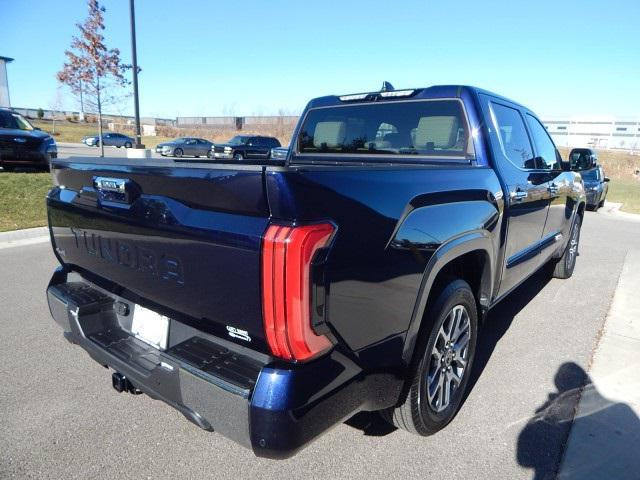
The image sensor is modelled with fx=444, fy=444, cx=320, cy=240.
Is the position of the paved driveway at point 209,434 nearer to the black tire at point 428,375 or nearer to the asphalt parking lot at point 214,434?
the asphalt parking lot at point 214,434

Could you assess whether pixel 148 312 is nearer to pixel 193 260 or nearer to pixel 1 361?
pixel 193 260

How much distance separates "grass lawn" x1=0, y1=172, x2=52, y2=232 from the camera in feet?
25.1

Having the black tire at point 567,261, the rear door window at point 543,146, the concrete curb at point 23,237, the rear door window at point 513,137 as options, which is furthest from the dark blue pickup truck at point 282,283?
the concrete curb at point 23,237

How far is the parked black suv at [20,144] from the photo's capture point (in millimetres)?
9977

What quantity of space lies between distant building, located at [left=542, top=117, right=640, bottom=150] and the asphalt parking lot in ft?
249

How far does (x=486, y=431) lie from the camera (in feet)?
8.46

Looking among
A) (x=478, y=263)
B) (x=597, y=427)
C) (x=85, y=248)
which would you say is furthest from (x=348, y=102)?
(x=597, y=427)

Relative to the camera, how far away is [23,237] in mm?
6945

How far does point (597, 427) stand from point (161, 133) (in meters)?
57.4

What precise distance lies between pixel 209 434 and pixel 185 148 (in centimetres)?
3094

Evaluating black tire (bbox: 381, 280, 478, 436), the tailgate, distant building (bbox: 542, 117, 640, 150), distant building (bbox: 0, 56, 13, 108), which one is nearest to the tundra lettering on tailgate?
the tailgate

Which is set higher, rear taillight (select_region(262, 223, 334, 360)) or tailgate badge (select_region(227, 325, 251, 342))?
rear taillight (select_region(262, 223, 334, 360))

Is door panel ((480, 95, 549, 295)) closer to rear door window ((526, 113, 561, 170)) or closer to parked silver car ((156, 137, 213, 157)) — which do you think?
rear door window ((526, 113, 561, 170))

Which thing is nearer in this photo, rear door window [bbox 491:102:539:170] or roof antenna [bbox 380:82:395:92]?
rear door window [bbox 491:102:539:170]
